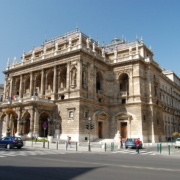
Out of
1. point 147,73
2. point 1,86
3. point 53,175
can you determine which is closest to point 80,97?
point 147,73

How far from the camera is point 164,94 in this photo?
208 ft

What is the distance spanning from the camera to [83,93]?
138 ft

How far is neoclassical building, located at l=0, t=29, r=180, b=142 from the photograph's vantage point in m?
41.8

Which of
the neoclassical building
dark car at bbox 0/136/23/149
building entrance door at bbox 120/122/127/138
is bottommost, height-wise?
dark car at bbox 0/136/23/149

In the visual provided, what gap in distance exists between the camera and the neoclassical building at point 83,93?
137 feet

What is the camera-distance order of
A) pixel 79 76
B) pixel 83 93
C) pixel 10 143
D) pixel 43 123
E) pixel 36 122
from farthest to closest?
pixel 43 123 < pixel 83 93 < pixel 79 76 < pixel 36 122 < pixel 10 143

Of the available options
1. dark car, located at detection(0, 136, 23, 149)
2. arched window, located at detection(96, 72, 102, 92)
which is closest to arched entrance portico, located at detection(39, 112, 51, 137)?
arched window, located at detection(96, 72, 102, 92)

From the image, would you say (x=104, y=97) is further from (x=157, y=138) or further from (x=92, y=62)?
(x=157, y=138)

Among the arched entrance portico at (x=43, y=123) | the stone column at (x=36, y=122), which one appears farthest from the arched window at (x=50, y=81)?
the stone column at (x=36, y=122)

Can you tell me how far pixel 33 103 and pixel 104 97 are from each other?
1426 cm

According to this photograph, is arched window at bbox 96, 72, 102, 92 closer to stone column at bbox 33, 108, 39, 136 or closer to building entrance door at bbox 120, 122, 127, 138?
building entrance door at bbox 120, 122, 127, 138

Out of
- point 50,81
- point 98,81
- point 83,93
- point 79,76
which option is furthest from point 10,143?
point 98,81

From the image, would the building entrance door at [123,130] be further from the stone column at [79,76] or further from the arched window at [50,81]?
the arched window at [50,81]

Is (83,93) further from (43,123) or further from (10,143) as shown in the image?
(10,143)
